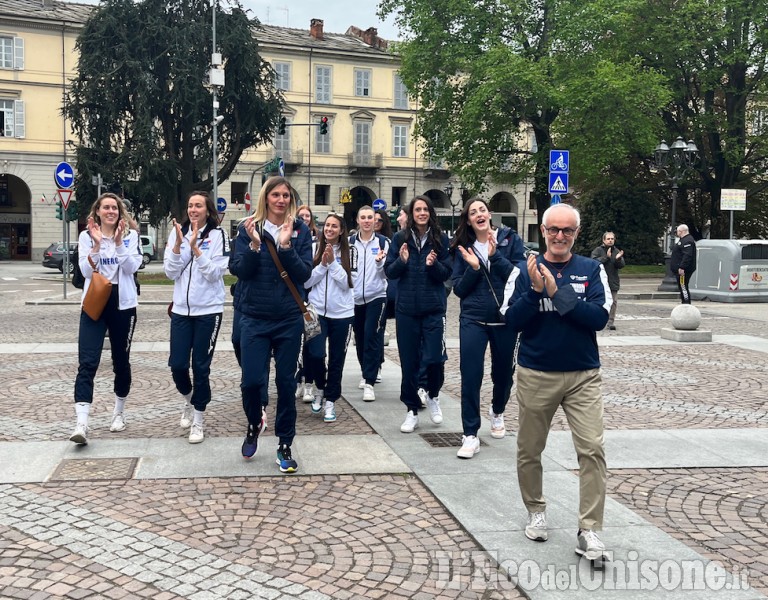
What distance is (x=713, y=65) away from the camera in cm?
3156

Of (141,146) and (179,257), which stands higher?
(141,146)

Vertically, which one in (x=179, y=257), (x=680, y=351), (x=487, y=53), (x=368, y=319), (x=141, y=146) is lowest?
(x=680, y=351)

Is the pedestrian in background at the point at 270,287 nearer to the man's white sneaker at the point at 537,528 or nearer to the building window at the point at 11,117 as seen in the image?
the man's white sneaker at the point at 537,528

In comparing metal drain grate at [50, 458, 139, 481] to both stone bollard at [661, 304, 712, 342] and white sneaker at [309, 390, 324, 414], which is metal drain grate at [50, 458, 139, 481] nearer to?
white sneaker at [309, 390, 324, 414]

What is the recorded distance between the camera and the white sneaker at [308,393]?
301 inches

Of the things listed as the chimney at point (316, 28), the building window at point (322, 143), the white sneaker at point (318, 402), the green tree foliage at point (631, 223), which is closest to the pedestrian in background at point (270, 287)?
the white sneaker at point (318, 402)

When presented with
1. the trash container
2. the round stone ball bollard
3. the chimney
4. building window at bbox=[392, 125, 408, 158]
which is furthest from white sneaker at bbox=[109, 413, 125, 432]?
the chimney

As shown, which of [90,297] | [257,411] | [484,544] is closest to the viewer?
[484,544]

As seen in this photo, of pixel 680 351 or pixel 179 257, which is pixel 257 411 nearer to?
pixel 179 257

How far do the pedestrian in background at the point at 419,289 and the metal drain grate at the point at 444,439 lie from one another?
0.64 ft

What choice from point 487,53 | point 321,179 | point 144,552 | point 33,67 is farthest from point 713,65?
point 33,67

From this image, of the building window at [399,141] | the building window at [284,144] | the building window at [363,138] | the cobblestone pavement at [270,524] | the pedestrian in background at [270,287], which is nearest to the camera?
the cobblestone pavement at [270,524]

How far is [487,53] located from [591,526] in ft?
86.6

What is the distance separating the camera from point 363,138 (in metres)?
53.5
